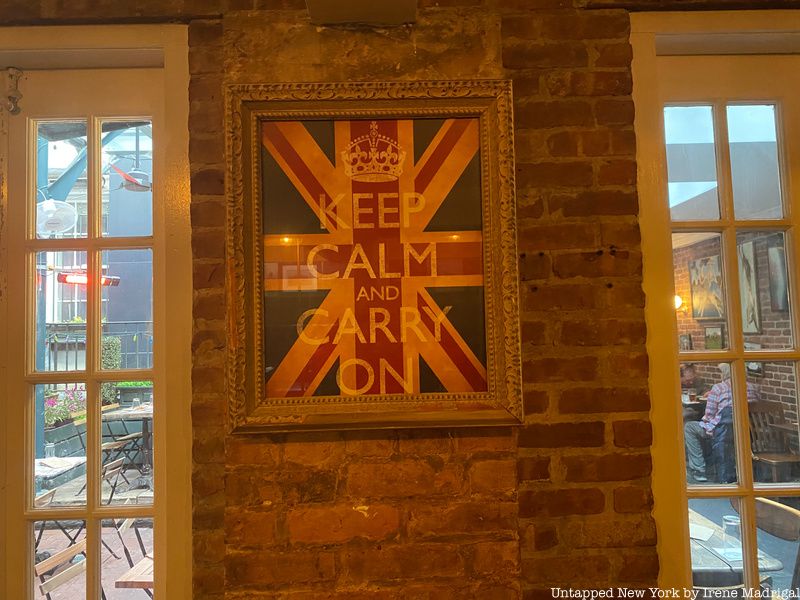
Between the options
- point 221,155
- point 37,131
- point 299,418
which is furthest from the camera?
point 37,131

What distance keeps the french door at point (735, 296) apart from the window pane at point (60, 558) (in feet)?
5.96

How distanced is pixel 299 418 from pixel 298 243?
451 millimetres

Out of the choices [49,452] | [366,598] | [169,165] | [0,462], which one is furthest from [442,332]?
[0,462]

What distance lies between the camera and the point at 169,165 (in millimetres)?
1177

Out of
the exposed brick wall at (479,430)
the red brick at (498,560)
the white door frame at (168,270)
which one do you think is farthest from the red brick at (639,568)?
the white door frame at (168,270)

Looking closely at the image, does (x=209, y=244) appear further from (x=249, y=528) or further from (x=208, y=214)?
(x=249, y=528)

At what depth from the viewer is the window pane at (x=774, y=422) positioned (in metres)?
1.26

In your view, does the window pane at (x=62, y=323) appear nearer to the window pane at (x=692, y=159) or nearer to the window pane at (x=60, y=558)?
the window pane at (x=60, y=558)

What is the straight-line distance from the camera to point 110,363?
1.24 meters

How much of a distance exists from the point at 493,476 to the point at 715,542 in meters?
0.78

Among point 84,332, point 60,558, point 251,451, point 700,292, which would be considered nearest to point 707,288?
point 700,292

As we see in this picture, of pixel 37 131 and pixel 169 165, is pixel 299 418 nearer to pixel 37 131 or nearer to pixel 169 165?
pixel 169 165

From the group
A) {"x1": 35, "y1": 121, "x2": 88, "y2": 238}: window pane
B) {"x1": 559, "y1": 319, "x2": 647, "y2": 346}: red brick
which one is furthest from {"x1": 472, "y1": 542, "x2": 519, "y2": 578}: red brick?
{"x1": 35, "y1": 121, "x2": 88, "y2": 238}: window pane

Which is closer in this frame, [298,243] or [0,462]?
[298,243]
